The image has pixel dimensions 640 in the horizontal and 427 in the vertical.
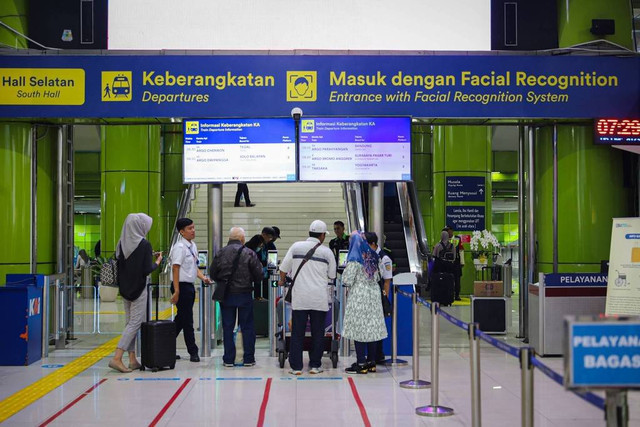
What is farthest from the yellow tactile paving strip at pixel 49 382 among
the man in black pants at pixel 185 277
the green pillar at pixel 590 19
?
the green pillar at pixel 590 19

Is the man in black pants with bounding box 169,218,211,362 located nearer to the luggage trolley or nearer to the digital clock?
the luggage trolley

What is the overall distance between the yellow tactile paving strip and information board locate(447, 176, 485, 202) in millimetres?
10916

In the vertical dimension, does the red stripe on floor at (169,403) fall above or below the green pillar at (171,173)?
below

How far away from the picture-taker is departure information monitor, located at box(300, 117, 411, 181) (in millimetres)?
10242

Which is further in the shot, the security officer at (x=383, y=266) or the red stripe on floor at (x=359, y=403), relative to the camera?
the security officer at (x=383, y=266)

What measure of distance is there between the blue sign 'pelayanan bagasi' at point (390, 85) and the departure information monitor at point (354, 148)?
0.15 meters

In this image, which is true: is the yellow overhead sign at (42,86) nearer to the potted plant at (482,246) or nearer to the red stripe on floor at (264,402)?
the red stripe on floor at (264,402)

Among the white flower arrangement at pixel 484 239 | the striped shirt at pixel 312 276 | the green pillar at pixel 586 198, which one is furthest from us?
the white flower arrangement at pixel 484 239

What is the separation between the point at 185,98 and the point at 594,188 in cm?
518

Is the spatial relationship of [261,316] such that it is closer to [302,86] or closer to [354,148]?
[354,148]

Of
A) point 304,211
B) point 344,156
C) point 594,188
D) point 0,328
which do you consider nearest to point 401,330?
point 344,156

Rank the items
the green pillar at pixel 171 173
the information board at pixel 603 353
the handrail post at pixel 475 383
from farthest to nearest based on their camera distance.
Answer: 1. the green pillar at pixel 171 173
2. the handrail post at pixel 475 383
3. the information board at pixel 603 353

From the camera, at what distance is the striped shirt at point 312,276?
868 centimetres

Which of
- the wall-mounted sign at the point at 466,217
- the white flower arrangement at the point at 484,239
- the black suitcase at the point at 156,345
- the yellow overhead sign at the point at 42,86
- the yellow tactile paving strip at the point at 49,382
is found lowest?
the yellow tactile paving strip at the point at 49,382
